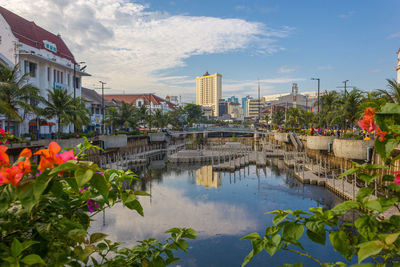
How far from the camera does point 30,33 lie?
41969 mm

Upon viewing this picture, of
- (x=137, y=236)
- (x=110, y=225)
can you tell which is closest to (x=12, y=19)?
(x=110, y=225)

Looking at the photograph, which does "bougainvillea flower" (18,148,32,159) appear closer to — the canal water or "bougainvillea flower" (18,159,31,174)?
"bougainvillea flower" (18,159,31,174)

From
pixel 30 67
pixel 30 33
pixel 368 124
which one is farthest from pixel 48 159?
pixel 30 33

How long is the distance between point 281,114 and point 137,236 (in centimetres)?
8146

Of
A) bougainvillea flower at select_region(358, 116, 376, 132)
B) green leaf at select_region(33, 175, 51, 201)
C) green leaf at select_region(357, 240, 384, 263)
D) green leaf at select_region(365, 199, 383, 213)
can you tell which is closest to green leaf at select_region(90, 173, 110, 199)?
green leaf at select_region(33, 175, 51, 201)

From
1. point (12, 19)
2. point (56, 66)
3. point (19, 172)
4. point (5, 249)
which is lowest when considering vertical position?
point (5, 249)

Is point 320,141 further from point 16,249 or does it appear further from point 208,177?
point 16,249

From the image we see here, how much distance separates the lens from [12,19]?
131 ft

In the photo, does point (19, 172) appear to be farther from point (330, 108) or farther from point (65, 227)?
point (330, 108)

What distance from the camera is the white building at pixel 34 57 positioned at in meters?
36.3

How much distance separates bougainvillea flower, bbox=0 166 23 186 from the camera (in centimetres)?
156

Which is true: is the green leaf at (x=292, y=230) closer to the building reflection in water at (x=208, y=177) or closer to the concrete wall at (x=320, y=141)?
the building reflection in water at (x=208, y=177)

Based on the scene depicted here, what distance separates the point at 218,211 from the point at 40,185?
22397 millimetres

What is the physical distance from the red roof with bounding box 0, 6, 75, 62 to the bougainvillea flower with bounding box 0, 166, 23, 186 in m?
45.4
